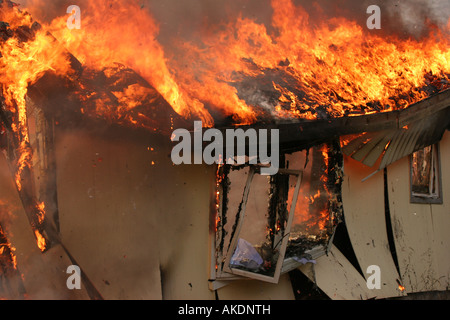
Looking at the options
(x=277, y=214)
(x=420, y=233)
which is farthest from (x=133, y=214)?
Result: (x=420, y=233)

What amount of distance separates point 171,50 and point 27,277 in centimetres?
291

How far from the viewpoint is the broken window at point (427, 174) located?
693 centimetres

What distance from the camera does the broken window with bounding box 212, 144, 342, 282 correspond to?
4.64 metres

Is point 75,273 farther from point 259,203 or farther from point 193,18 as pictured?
point 193,18

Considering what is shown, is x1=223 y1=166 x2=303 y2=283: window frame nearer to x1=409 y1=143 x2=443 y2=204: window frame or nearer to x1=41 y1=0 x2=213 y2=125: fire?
x1=41 y1=0 x2=213 y2=125: fire

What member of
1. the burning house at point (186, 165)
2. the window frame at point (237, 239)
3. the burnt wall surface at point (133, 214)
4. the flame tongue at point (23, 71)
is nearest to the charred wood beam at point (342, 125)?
the burning house at point (186, 165)

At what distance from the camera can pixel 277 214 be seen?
16.1ft

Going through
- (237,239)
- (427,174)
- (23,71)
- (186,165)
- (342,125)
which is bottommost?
(237,239)

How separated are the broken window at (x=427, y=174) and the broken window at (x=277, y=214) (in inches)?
88.9

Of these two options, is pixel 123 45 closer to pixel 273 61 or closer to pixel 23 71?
pixel 23 71

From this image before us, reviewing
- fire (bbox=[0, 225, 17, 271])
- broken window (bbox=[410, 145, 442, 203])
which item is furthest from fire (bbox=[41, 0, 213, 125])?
broken window (bbox=[410, 145, 442, 203])

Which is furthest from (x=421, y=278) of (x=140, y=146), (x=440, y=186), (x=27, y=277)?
(x=27, y=277)

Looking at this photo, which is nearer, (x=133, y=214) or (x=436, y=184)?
(x=133, y=214)

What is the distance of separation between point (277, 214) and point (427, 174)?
11.7 feet
